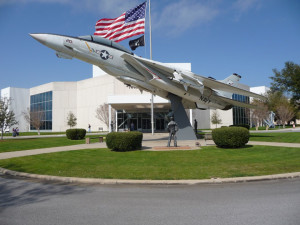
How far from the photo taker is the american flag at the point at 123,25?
15.9 m

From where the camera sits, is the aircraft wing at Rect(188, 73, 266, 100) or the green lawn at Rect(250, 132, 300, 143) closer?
the aircraft wing at Rect(188, 73, 266, 100)

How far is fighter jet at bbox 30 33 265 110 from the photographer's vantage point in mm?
13680

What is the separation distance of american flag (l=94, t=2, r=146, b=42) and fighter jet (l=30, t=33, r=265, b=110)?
1.38 metres

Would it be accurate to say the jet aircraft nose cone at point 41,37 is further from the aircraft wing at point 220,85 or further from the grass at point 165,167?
the aircraft wing at point 220,85

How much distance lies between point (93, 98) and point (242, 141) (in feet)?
140

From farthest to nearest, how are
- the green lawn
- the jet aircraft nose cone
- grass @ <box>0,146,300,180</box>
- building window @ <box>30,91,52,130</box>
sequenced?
1. building window @ <box>30,91,52,130</box>
2. the green lawn
3. the jet aircraft nose cone
4. grass @ <box>0,146,300,180</box>

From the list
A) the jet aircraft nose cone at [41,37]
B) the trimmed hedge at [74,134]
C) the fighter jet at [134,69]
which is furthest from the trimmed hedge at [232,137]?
the trimmed hedge at [74,134]

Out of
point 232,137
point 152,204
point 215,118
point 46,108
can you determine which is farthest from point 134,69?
point 46,108

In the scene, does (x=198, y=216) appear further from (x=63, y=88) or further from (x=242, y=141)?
(x=63, y=88)

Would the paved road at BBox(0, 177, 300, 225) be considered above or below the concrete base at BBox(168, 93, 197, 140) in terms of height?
below

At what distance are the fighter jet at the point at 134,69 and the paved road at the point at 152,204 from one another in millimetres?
9507

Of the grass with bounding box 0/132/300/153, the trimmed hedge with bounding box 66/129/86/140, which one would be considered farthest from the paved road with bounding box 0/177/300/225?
the trimmed hedge with bounding box 66/129/86/140

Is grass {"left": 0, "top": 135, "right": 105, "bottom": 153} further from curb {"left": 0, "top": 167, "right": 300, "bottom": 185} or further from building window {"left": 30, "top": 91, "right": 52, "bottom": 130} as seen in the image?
building window {"left": 30, "top": 91, "right": 52, "bottom": 130}

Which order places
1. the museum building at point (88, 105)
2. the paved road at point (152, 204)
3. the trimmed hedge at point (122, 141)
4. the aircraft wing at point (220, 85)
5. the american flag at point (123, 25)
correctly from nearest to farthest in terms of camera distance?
the paved road at point (152, 204), the trimmed hedge at point (122, 141), the american flag at point (123, 25), the aircraft wing at point (220, 85), the museum building at point (88, 105)
